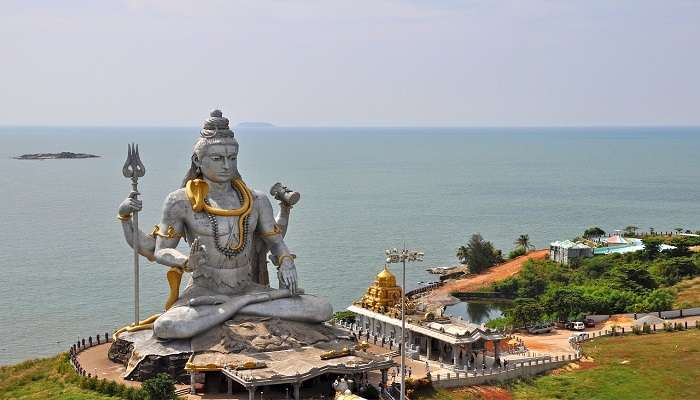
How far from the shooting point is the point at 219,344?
1156 inches

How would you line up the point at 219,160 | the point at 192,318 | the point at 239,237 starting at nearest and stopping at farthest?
1. the point at 192,318
2. the point at 239,237
3. the point at 219,160

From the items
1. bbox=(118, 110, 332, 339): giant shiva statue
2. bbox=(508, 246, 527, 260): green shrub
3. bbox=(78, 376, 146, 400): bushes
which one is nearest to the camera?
bbox=(78, 376, 146, 400): bushes

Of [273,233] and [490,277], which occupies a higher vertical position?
[273,233]

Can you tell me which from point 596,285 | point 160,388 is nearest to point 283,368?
point 160,388

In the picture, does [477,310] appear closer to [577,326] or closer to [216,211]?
[577,326]

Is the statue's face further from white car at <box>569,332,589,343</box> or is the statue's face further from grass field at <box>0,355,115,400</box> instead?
white car at <box>569,332,589,343</box>

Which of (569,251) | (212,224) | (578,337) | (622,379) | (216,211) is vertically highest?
(216,211)

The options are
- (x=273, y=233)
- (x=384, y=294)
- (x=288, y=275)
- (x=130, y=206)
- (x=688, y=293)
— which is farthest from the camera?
(x=688, y=293)

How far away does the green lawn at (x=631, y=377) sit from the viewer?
31.7 m

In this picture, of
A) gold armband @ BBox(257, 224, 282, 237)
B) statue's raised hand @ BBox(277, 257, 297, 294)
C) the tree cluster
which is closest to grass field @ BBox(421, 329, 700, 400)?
statue's raised hand @ BBox(277, 257, 297, 294)

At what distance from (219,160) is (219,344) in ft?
19.6

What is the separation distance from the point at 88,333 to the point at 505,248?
1529 inches

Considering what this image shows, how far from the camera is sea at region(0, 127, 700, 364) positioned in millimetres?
52062

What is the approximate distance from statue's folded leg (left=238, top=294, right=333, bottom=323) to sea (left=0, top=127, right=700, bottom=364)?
16004 mm
